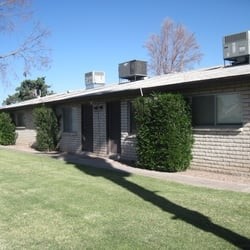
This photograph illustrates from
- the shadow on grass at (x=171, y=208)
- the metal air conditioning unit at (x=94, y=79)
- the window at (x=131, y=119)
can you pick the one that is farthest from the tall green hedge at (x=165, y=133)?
the metal air conditioning unit at (x=94, y=79)

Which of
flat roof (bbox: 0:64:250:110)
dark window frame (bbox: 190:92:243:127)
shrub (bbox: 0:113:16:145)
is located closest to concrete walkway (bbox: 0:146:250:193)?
dark window frame (bbox: 190:92:243:127)

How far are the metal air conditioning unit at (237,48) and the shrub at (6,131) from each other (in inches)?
544

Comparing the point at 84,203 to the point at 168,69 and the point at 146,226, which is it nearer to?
the point at 146,226

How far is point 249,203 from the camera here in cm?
725

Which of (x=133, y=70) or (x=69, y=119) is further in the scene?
(x=69, y=119)

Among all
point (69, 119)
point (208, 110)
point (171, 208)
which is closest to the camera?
point (171, 208)

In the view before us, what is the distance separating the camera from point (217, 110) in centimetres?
1145

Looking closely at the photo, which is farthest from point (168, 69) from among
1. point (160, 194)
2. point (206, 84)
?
point (160, 194)

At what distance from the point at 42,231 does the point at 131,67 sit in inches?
532

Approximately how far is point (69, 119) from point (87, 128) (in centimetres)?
177

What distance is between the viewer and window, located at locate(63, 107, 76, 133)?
60.3 feet

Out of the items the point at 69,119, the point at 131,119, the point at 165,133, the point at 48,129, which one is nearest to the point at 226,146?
the point at 165,133

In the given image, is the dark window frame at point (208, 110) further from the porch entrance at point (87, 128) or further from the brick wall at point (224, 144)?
the porch entrance at point (87, 128)

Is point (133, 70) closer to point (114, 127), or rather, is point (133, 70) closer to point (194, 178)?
point (114, 127)
